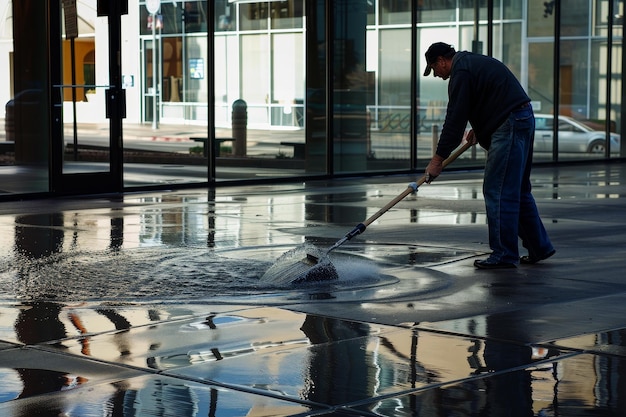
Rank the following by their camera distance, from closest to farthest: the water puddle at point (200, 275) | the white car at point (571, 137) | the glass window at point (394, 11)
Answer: the water puddle at point (200, 275) → the glass window at point (394, 11) → the white car at point (571, 137)

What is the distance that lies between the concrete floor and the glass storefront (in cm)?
374

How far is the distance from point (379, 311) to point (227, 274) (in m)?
1.75

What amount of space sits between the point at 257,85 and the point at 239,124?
2.41 feet

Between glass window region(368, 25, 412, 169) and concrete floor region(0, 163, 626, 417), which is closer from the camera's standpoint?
concrete floor region(0, 163, 626, 417)

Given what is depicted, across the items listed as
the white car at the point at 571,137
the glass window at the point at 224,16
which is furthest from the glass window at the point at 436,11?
the glass window at the point at 224,16

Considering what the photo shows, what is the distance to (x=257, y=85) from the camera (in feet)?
59.8

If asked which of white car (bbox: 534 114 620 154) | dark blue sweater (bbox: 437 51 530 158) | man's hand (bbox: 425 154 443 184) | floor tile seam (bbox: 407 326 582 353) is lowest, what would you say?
floor tile seam (bbox: 407 326 582 353)

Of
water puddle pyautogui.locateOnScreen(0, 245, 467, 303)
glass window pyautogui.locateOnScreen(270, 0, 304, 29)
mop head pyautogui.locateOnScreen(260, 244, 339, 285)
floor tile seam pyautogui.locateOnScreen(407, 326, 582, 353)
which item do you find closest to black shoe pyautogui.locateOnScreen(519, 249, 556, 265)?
water puddle pyautogui.locateOnScreen(0, 245, 467, 303)

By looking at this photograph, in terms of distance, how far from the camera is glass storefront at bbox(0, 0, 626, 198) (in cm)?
1551

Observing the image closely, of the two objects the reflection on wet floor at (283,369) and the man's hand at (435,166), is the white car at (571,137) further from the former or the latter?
the reflection on wet floor at (283,369)

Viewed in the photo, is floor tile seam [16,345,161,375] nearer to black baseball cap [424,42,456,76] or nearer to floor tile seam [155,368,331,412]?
floor tile seam [155,368,331,412]

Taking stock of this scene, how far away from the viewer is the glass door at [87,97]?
15.5 meters

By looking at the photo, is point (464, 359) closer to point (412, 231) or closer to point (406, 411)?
point (406, 411)

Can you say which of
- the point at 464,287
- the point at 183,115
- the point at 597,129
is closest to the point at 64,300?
the point at 464,287
